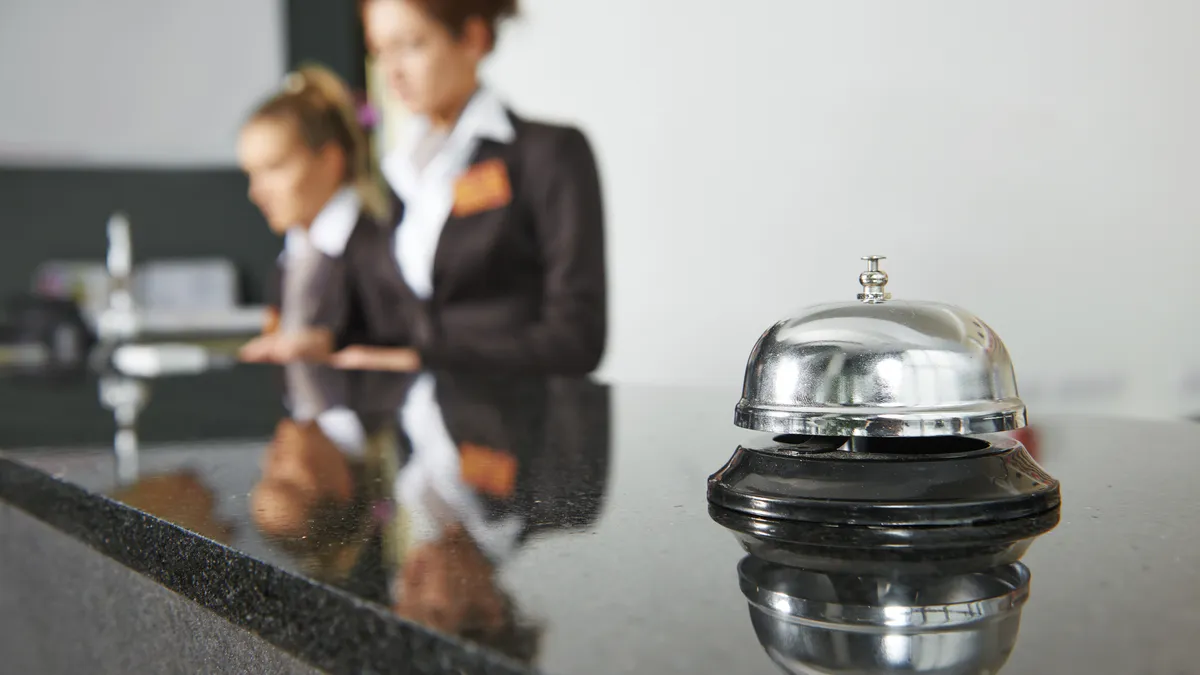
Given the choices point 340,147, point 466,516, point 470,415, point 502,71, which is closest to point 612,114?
point 502,71

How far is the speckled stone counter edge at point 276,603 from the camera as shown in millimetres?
287

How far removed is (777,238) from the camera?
9.93ft

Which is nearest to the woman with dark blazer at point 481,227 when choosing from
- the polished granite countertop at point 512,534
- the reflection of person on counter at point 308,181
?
the reflection of person on counter at point 308,181

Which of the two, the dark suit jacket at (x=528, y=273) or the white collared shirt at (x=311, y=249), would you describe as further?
the white collared shirt at (x=311, y=249)

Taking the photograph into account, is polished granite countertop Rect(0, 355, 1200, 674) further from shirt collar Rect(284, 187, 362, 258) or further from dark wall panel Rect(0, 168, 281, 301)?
dark wall panel Rect(0, 168, 281, 301)

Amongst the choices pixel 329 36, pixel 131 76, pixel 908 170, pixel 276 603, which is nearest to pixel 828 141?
pixel 908 170

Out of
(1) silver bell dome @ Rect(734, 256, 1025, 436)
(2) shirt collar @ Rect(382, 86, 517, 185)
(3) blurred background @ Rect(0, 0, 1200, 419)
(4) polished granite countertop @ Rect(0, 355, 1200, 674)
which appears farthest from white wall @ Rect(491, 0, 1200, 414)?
(1) silver bell dome @ Rect(734, 256, 1025, 436)

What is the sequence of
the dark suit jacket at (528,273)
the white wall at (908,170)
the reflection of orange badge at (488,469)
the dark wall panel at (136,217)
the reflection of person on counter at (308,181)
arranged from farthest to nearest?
the dark wall panel at (136,217), the reflection of person on counter at (308,181), the white wall at (908,170), the dark suit jacket at (528,273), the reflection of orange badge at (488,469)

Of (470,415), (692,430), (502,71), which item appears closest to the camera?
(692,430)

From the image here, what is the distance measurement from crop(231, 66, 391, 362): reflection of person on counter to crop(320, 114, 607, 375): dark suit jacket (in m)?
0.62

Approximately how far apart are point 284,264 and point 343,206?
0.25 m

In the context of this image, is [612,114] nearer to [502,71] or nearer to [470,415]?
[502,71]

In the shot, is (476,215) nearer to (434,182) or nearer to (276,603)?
(434,182)

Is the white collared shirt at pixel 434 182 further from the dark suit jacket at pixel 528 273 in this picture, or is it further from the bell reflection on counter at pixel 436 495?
the bell reflection on counter at pixel 436 495
